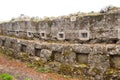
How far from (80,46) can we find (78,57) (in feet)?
2.00

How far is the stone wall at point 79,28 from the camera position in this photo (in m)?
11.8

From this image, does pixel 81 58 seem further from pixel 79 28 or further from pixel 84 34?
pixel 79 28

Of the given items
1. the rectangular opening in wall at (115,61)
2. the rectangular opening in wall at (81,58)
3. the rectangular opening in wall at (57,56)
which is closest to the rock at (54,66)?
the rectangular opening in wall at (57,56)

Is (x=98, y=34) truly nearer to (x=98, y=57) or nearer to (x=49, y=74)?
(x=98, y=57)

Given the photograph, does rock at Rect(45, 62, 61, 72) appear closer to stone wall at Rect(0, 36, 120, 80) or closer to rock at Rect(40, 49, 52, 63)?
stone wall at Rect(0, 36, 120, 80)

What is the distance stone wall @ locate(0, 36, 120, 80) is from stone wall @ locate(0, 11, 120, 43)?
0.90 meters

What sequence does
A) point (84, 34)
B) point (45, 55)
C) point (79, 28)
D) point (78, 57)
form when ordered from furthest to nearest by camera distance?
point (45, 55) → point (79, 28) → point (84, 34) → point (78, 57)

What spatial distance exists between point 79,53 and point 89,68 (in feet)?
3.61

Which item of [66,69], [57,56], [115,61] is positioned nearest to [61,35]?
[57,56]

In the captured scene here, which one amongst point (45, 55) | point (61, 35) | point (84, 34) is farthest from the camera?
point (61, 35)

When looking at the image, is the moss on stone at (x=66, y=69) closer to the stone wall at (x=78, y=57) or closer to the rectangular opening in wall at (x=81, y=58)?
the stone wall at (x=78, y=57)

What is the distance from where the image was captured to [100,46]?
1128cm

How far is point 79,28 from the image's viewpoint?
13672 millimetres

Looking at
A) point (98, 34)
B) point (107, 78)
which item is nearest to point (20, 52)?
point (98, 34)
